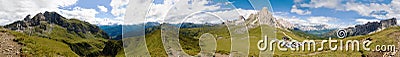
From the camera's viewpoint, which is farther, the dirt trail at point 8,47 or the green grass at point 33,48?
the green grass at point 33,48

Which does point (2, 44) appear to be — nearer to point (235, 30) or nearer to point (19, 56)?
point (19, 56)

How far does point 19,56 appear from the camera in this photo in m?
42.7

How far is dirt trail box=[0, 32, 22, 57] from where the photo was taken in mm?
43806

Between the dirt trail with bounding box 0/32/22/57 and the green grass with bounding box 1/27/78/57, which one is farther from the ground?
the dirt trail with bounding box 0/32/22/57

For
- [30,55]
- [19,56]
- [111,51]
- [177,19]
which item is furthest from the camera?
[111,51]

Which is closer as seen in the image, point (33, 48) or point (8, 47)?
point (8, 47)

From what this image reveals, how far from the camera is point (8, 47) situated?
45.7m

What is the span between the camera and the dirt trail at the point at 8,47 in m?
43.8

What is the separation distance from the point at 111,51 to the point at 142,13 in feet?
483

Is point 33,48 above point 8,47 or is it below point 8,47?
below

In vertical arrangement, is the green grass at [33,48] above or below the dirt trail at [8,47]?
below

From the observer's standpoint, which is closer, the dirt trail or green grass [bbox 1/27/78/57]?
the dirt trail

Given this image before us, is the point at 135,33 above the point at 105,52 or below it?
above

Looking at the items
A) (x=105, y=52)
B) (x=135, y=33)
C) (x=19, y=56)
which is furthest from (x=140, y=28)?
(x=105, y=52)
